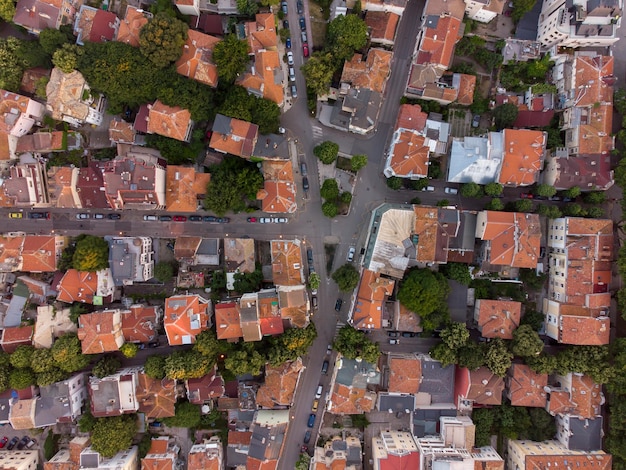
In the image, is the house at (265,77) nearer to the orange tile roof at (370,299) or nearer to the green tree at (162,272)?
the green tree at (162,272)

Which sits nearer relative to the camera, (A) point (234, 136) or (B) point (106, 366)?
(A) point (234, 136)

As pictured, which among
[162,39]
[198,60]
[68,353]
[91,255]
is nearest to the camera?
[162,39]

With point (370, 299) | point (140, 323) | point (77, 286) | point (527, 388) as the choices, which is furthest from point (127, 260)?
point (527, 388)

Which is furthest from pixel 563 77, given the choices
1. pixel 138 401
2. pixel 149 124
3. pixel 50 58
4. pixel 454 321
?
pixel 138 401

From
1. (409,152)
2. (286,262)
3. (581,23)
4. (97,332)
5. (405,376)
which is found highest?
(581,23)

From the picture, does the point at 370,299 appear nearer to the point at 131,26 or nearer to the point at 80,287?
the point at 80,287

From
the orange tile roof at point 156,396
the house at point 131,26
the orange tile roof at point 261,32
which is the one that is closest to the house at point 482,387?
the orange tile roof at point 156,396

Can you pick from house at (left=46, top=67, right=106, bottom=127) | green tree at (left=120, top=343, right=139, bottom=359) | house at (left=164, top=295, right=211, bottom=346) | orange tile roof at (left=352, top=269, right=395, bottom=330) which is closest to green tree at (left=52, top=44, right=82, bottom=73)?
house at (left=46, top=67, right=106, bottom=127)

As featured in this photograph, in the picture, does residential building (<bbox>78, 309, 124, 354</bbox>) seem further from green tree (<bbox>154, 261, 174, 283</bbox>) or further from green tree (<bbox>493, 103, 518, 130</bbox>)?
green tree (<bbox>493, 103, 518, 130</bbox>)
